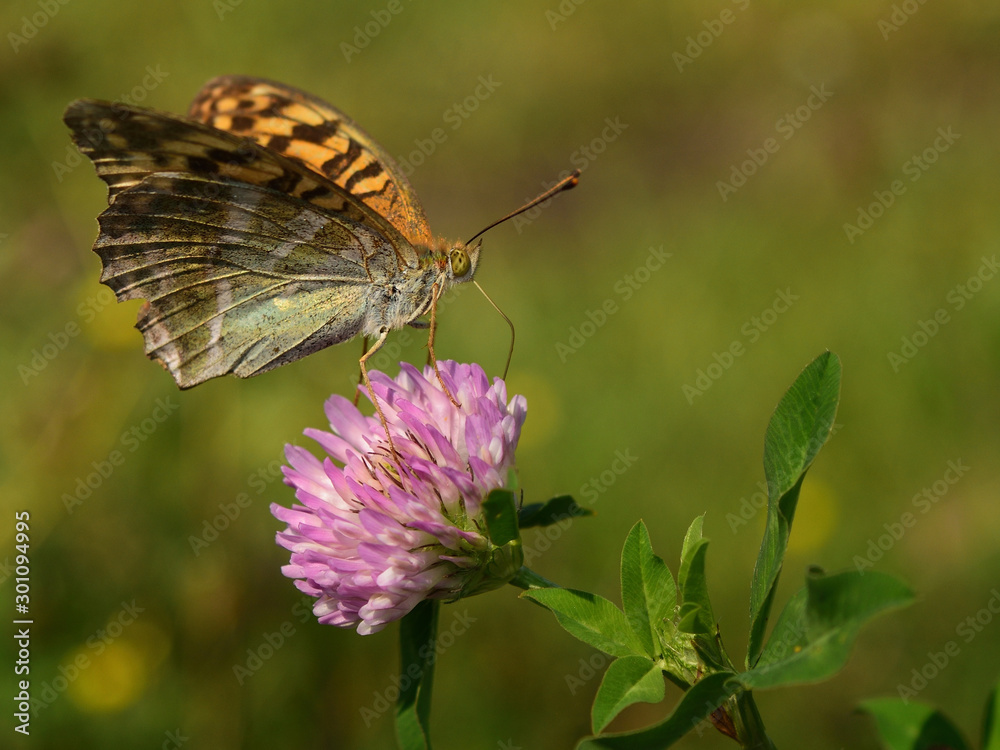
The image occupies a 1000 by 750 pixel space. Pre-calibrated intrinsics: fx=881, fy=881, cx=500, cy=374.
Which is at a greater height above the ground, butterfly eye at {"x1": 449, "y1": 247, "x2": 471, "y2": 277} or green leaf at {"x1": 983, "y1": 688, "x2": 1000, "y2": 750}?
butterfly eye at {"x1": 449, "y1": 247, "x2": 471, "y2": 277}

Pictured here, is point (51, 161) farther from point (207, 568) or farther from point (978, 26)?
point (978, 26)

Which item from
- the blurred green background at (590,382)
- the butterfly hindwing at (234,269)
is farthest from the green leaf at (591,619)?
the blurred green background at (590,382)

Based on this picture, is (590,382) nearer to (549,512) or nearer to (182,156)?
(182,156)

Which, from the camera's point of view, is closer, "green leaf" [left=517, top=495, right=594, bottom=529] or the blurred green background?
"green leaf" [left=517, top=495, right=594, bottom=529]

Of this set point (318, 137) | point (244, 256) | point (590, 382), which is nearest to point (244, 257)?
point (244, 256)

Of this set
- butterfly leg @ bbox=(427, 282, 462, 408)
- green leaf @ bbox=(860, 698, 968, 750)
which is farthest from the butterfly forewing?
green leaf @ bbox=(860, 698, 968, 750)

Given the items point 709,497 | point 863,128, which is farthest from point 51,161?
point 863,128

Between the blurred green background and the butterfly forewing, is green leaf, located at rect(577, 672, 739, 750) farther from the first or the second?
the blurred green background
